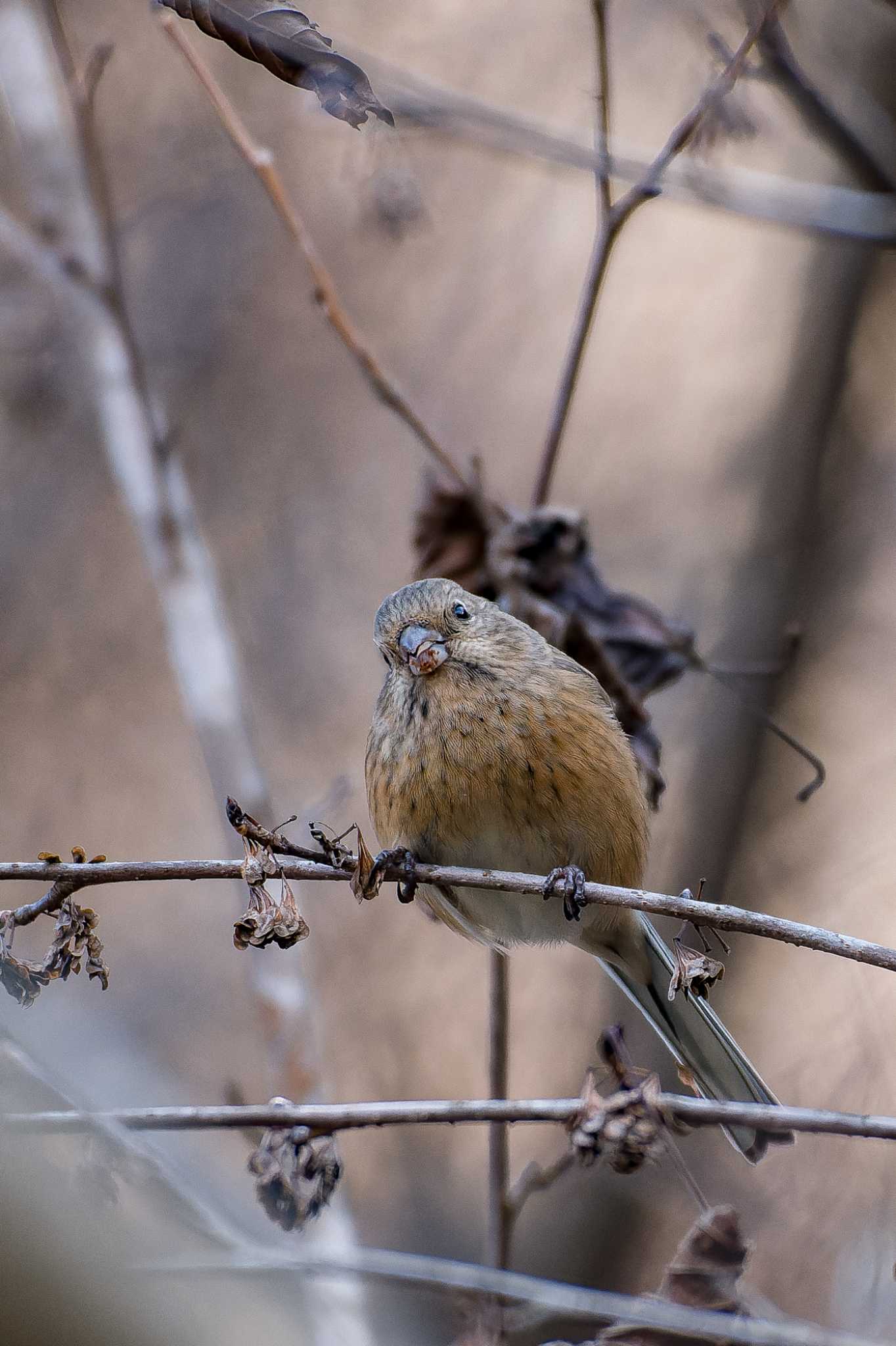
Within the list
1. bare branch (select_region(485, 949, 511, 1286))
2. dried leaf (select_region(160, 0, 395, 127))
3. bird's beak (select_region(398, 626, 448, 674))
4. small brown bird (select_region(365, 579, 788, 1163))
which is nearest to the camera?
dried leaf (select_region(160, 0, 395, 127))

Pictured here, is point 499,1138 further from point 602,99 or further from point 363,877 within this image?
point 602,99

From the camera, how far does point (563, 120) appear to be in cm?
759

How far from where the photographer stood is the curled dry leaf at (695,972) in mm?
2939

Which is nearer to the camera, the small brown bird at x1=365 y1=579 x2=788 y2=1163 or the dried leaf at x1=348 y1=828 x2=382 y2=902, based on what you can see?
the dried leaf at x1=348 y1=828 x2=382 y2=902

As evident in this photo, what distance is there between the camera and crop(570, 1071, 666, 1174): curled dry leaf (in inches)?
105

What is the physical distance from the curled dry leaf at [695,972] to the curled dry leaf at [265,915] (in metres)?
0.85

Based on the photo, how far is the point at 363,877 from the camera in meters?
2.95

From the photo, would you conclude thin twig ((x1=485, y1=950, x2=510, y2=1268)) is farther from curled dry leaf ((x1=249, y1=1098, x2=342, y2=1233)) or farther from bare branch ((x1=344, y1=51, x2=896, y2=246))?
bare branch ((x1=344, y1=51, x2=896, y2=246))

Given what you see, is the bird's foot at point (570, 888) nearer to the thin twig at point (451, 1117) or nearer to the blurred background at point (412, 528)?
the thin twig at point (451, 1117)

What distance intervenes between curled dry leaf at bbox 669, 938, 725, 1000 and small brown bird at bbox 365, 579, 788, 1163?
0.71 metres

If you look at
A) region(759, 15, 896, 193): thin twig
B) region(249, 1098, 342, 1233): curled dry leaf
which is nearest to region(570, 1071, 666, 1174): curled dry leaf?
region(249, 1098, 342, 1233): curled dry leaf

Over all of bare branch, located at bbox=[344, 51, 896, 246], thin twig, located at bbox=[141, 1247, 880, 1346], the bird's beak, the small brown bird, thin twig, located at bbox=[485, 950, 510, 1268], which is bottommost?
thin twig, located at bbox=[141, 1247, 880, 1346]

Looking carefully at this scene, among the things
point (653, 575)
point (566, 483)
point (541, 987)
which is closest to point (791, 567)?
point (653, 575)

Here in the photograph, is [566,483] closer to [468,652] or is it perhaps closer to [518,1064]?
[518,1064]
